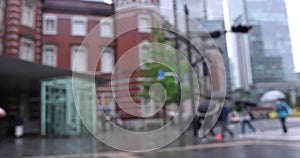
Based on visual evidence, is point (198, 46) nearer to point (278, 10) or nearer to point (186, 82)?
point (278, 10)

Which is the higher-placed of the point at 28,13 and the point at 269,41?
the point at 28,13

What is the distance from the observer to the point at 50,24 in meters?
27.3

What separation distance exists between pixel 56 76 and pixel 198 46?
623 inches

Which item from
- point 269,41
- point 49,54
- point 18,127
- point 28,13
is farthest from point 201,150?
point 28,13

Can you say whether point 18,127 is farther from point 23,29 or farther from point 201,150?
point 201,150

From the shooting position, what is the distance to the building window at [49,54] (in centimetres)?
2667

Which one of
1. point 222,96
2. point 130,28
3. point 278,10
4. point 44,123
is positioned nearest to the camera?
point 130,28

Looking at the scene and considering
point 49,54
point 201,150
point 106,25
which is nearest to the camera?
point 106,25

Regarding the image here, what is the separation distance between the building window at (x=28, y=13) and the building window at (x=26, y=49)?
1.50 metres

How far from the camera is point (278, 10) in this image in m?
3.86

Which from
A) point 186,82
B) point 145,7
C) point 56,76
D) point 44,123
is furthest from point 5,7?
point 145,7

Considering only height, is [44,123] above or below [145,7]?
below

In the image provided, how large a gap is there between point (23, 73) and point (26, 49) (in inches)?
308

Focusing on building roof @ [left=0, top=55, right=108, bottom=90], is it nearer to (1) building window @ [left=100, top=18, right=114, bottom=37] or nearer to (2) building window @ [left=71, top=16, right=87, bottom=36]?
(2) building window @ [left=71, top=16, right=87, bottom=36]
